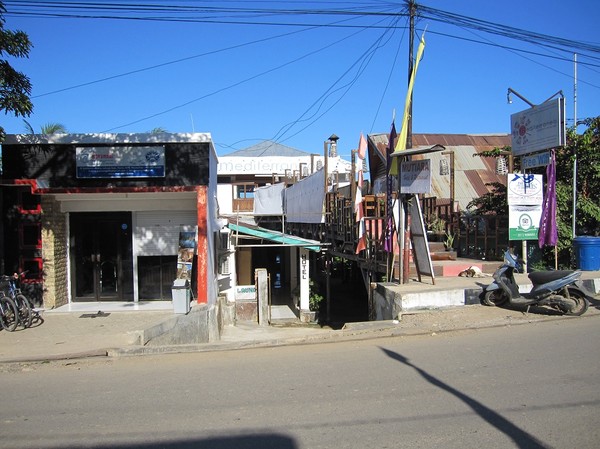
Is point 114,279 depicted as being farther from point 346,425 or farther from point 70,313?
point 346,425

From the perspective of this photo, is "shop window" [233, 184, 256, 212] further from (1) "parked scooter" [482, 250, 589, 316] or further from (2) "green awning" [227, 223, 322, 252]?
(1) "parked scooter" [482, 250, 589, 316]

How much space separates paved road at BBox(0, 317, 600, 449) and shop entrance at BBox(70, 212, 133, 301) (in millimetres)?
5157

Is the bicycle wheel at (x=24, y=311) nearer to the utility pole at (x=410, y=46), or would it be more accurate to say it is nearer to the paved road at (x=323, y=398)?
the paved road at (x=323, y=398)

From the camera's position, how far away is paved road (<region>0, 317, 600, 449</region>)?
4414 millimetres

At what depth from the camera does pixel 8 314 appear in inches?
380

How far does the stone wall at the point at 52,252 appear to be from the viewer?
11.6 meters

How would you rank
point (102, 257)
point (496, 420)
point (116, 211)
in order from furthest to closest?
point (102, 257) → point (116, 211) → point (496, 420)

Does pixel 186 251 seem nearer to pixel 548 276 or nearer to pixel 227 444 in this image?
pixel 548 276

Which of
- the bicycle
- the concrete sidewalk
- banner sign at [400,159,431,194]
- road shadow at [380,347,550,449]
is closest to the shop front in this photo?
the concrete sidewalk

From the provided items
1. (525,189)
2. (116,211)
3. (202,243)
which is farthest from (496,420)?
(116,211)

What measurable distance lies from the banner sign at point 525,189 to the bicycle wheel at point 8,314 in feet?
37.9

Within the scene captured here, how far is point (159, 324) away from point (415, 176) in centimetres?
→ 629

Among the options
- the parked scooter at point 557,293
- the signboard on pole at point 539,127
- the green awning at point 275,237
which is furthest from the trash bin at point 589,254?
the green awning at point 275,237

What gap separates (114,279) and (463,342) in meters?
8.61
